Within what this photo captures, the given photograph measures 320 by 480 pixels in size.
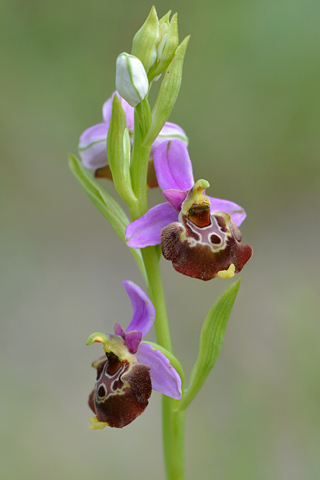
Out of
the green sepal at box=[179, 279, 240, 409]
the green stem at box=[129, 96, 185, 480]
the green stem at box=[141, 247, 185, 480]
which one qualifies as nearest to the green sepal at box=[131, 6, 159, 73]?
the green stem at box=[129, 96, 185, 480]

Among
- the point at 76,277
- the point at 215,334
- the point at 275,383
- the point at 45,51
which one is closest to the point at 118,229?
the point at 215,334

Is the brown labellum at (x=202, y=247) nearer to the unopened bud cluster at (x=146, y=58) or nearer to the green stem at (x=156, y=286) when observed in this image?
the green stem at (x=156, y=286)

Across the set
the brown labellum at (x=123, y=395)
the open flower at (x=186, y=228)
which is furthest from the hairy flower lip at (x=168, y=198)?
the brown labellum at (x=123, y=395)

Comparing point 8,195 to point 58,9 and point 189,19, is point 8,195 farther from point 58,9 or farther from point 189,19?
point 189,19

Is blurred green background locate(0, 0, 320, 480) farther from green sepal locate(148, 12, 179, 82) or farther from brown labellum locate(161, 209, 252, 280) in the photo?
green sepal locate(148, 12, 179, 82)

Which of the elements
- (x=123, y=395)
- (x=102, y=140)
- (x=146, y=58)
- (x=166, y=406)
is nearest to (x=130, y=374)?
(x=123, y=395)

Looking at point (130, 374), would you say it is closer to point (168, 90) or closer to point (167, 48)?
point (168, 90)
